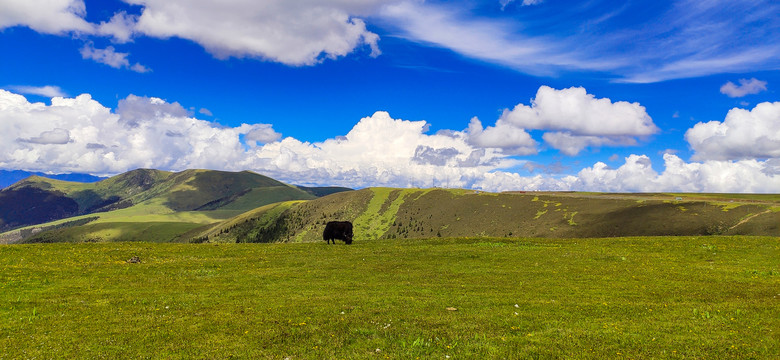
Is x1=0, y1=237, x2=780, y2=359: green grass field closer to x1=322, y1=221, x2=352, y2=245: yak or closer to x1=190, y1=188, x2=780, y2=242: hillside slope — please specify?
x1=322, y1=221, x2=352, y2=245: yak

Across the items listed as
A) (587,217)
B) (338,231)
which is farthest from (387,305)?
(587,217)

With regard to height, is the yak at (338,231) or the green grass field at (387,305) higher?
the yak at (338,231)

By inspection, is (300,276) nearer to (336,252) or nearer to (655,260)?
(336,252)

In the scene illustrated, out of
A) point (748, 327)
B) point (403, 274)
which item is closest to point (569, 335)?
point (748, 327)

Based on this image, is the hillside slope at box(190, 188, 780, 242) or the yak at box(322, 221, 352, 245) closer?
the yak at box(322, 221, 352, 245)

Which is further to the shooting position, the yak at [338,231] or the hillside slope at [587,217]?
the hillside slope at [587,217]

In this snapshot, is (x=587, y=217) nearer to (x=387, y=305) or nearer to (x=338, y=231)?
(x=338, y=231)

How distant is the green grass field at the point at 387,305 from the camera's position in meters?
13.0

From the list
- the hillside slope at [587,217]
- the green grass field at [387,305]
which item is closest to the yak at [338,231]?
the green grass field at [387,305]

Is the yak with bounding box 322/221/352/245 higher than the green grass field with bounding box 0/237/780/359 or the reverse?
higher

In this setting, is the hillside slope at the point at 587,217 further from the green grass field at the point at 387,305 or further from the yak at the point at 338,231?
the yak at the point at 338,231

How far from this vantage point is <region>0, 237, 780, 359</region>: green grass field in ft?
42.8

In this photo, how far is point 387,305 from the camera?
18688 millimetres

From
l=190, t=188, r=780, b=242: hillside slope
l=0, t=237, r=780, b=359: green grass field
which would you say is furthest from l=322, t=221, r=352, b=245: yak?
l=190, t=188, r=780, b=242: hillside slope
